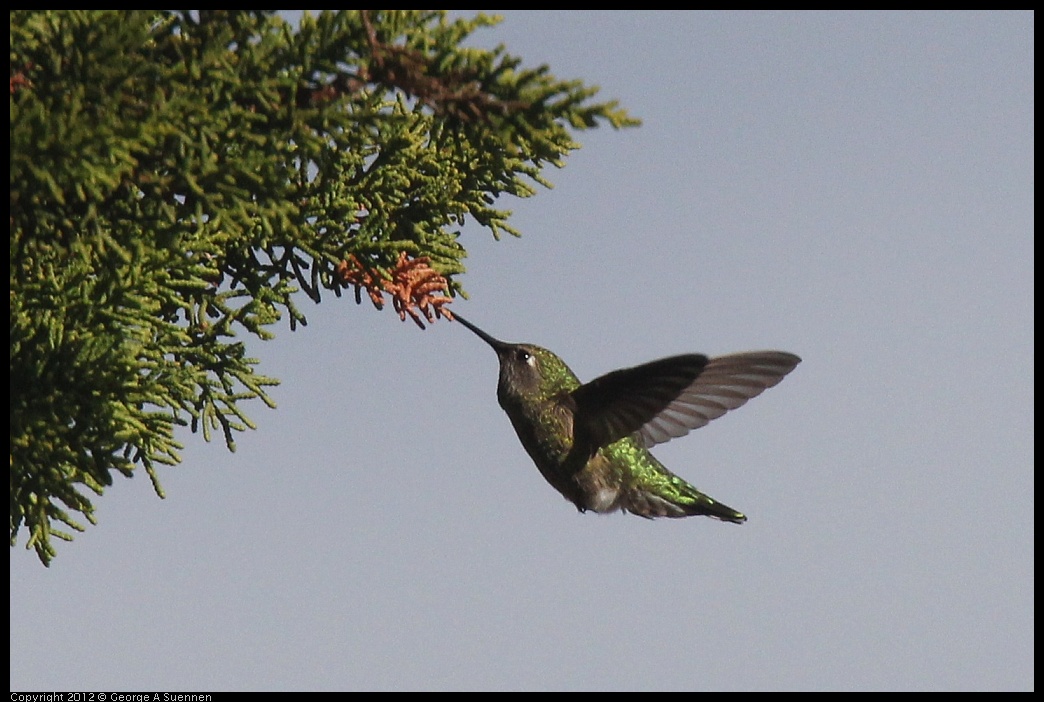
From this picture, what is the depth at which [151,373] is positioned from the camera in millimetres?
6781

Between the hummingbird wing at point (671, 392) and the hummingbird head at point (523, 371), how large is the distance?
0.87 feet

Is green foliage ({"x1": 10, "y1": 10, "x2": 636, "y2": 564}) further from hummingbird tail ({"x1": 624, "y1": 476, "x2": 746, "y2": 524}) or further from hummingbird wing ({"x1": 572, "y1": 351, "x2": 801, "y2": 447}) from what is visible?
hummingbird tail ({"x1": 624, "y1": 476, "x2": 746, "y2": 524})

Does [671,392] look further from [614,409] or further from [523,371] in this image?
[523,371]

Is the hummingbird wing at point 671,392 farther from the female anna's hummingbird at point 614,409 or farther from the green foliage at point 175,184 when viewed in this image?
the green foliage at point 175,184

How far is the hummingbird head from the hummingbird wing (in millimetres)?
265

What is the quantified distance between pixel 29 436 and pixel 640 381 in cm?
365

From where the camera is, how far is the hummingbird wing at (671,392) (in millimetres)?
7641

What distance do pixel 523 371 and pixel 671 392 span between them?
1155mm

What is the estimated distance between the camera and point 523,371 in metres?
8.33

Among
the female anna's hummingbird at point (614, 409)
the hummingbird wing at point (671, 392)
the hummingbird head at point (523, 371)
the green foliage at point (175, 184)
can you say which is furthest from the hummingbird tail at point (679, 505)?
the green foliage at point (175, 184)

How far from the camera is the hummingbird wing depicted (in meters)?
→ 7.64

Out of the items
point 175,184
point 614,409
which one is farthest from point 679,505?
point 175,184

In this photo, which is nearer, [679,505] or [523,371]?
[523,371]
